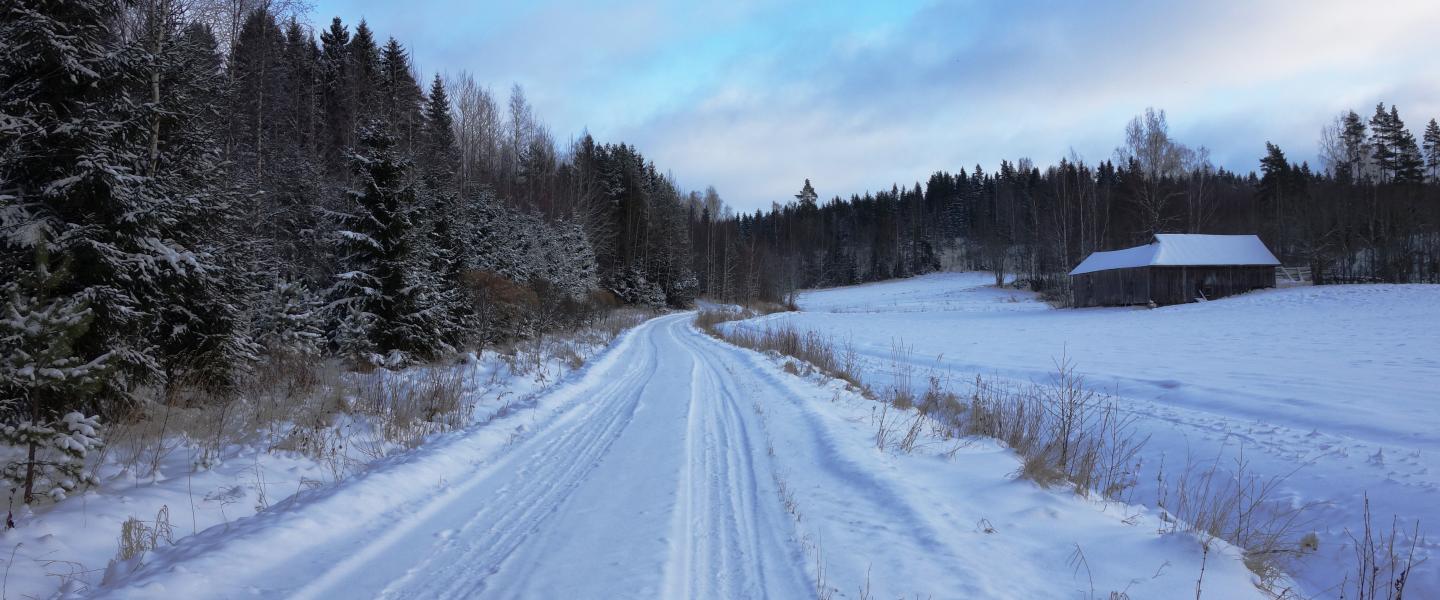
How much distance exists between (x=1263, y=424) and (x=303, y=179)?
25.1m

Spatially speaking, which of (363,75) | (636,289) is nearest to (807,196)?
(636,289)

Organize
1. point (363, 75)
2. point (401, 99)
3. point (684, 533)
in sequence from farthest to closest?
1. point (363, 75)
2. point (401, 99)
3. point (684, 533)

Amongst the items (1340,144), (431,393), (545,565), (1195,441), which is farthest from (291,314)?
(1340,144)

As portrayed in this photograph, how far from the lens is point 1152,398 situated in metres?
11.4

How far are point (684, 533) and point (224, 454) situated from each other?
458cm

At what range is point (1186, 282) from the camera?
36844 mm

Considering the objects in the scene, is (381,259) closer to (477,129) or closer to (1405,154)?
(477,129)

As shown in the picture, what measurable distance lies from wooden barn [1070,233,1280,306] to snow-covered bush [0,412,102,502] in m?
46.2

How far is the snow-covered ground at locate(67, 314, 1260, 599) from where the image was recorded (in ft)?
10.3

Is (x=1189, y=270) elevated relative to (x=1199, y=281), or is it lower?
elevated

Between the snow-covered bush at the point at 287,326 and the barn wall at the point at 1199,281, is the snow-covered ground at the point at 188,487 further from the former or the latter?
the barn wall at the point at 1199,281

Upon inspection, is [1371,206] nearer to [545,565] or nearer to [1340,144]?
[1340,144]

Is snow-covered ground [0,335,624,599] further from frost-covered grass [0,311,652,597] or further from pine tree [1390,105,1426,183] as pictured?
pine tree [1390,105,1426,183]

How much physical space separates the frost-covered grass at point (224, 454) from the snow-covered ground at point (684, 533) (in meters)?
0.36
